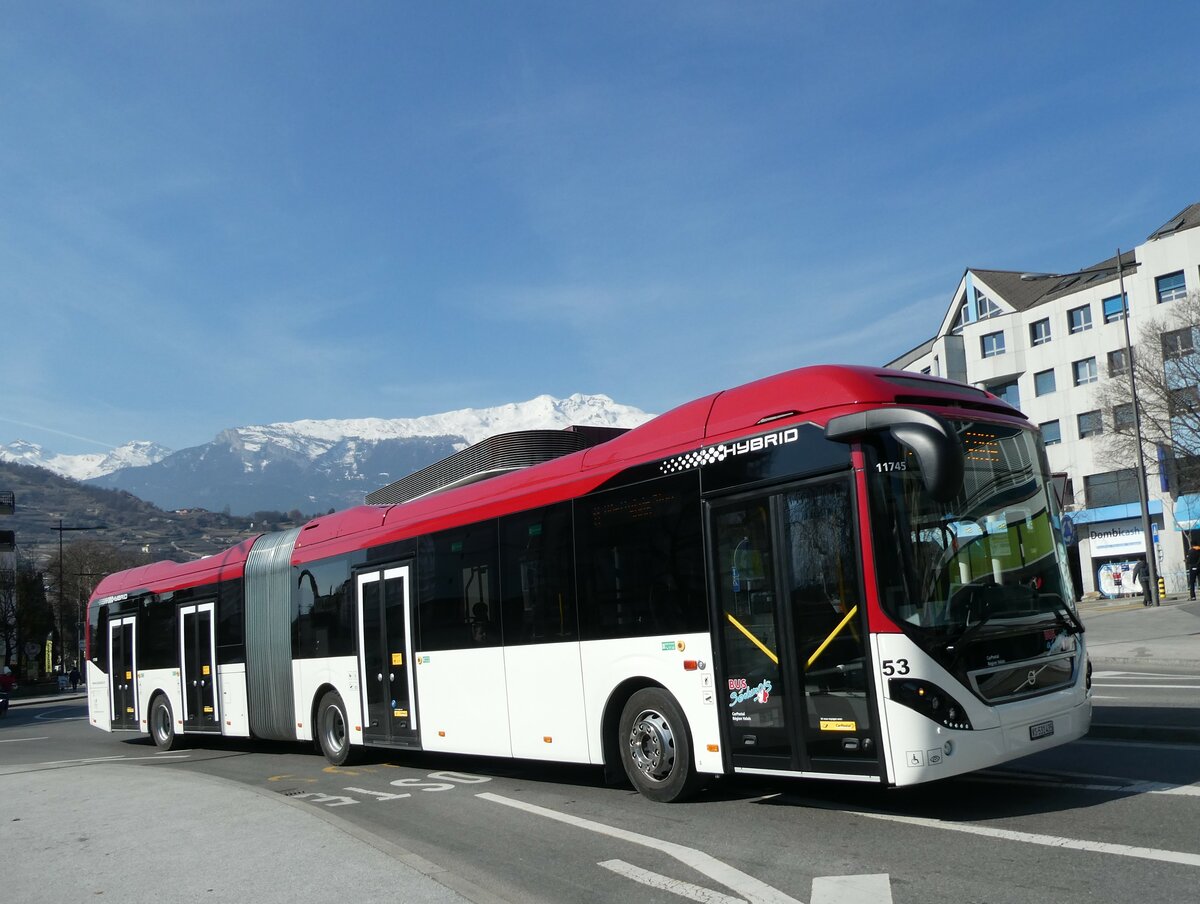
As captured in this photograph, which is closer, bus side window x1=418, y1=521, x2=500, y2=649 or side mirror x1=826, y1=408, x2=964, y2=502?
side mirror x1=826, y1=408, x2=964, y2=502

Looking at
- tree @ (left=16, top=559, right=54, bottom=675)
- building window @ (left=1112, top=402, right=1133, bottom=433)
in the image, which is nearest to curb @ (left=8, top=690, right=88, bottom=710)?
tree @ (left=16, top=559, right=54, bottom=675)

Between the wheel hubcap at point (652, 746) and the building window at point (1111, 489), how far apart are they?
51.9m

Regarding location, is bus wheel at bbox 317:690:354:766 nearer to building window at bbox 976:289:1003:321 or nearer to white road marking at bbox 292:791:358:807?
white road marking at bbox 292:791:358:807

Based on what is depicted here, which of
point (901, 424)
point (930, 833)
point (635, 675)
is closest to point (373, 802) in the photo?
point (635, 675)

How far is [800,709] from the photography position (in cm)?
775

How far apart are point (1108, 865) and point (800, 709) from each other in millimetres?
2296

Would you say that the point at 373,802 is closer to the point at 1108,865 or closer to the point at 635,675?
the point at 635,675

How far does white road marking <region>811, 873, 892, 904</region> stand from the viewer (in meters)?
5.74

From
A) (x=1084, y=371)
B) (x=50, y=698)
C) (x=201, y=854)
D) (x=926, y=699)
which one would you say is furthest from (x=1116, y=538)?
(x=201, y=854)

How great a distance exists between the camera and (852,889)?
595 cm

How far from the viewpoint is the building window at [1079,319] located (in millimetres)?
59406

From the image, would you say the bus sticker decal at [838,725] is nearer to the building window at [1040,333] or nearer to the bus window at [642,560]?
the bus window at [642,560]

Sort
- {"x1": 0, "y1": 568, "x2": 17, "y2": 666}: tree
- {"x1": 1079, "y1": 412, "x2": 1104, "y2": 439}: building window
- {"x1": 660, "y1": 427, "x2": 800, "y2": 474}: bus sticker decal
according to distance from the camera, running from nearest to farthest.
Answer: {"x1": 660, "y1": 427, "x2": 800, "y2": 474}: bus sticker decal
{"x1": 1079, "y1": 412, "x2": 1104, "y2": 439}: building window
{"x1": 0, "y1": 568, "x2": 17, "y2": 666}: tree

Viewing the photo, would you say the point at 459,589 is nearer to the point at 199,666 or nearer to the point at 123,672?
the point at 199,666
